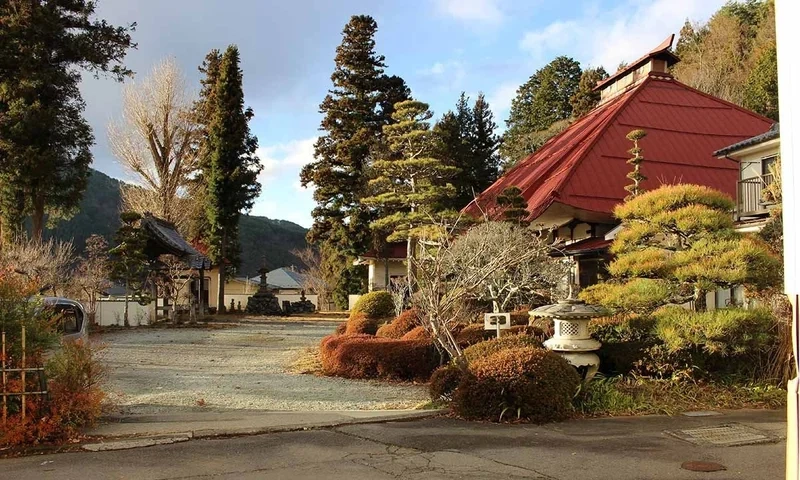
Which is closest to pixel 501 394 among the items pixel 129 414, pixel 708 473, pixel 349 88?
pixel 708 473

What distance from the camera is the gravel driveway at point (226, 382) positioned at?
30.1ft

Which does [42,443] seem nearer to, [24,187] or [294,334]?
[294,334]

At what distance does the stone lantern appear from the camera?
8688 mm

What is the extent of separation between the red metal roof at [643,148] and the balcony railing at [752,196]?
6.07 m

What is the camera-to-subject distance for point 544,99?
49344 mm

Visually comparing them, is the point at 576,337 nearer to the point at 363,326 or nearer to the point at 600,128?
the point at 363,326

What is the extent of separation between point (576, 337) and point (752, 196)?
10.2m

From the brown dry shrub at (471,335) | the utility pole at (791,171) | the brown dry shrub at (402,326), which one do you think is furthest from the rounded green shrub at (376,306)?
the utility pole at (791,171)

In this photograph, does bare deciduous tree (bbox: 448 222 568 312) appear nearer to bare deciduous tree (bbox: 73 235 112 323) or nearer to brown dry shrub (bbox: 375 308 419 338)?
brown dry shrub (bbox: 375 308 419 338)

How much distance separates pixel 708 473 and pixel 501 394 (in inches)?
102

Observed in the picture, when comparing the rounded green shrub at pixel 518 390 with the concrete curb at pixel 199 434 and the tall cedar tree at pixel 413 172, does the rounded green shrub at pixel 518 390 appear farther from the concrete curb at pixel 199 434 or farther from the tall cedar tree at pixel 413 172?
the tall cedar tree at pixel 413 172

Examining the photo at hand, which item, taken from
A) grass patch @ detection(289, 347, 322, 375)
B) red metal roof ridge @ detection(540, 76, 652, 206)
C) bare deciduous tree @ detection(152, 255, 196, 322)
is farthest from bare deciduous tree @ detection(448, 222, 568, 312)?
bare deciduous tree @ detection(152, 255, 196, 322)

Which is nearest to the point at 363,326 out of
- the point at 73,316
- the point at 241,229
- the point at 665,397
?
the point at 73,316

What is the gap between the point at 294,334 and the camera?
22094 mm
